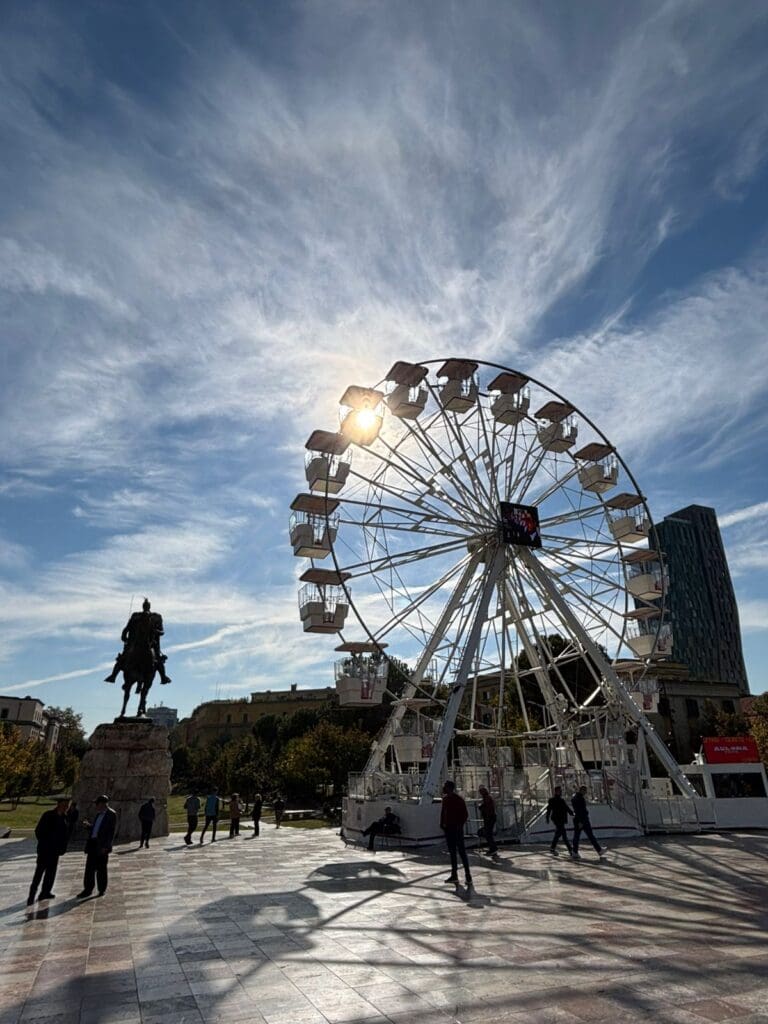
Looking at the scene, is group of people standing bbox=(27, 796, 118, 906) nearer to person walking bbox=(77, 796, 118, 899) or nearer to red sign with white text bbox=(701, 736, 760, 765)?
person walking bbox=(77, 796, 118, 899)

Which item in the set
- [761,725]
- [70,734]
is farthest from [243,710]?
[761,725]

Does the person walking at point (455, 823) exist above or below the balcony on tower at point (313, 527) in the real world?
below

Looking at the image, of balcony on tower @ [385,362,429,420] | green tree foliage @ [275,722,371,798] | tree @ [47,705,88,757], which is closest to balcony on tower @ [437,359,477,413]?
balcony on tower @ [385,362,429,420]

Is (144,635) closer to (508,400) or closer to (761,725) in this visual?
(508,400)

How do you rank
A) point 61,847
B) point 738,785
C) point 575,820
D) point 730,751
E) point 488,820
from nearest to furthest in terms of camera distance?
point 61,847 → point 575,820 → point 488,820 → point 738,785 → point 730,751

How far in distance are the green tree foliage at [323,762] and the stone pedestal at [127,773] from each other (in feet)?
79.9

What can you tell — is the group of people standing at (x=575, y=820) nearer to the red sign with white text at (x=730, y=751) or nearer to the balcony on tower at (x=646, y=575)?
the red sign with white text at (x=730, y=751)

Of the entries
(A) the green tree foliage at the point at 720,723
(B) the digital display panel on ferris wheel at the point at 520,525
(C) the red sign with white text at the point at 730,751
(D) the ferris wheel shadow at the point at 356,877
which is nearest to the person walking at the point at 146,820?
(D) the ferris wheel shadow at the point at 356,877

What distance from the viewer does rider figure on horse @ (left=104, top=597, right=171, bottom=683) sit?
21.8 m

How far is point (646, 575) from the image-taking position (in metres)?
26.8

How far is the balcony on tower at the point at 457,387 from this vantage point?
25531 millimetres

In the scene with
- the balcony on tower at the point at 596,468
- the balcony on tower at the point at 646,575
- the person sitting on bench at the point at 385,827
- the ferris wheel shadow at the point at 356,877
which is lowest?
the ferris wheel shadow at the point at 356,877

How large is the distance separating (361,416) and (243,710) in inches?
3561

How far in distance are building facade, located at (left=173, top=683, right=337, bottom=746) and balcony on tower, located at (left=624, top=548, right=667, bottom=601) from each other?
76.8m
